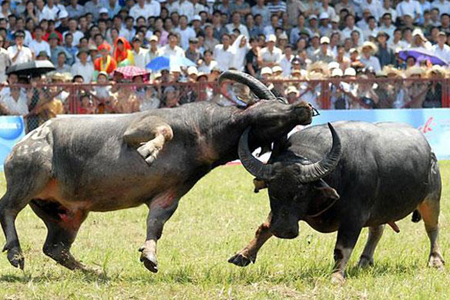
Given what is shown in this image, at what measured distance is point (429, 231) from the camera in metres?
9.23

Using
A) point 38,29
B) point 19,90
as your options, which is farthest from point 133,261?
point 38,29

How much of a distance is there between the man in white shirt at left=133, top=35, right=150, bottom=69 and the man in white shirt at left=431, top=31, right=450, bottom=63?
248 inches

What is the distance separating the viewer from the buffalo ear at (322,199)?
7.86 meters

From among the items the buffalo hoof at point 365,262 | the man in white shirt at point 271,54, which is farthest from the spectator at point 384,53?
the buffalo hoof at point 365,262

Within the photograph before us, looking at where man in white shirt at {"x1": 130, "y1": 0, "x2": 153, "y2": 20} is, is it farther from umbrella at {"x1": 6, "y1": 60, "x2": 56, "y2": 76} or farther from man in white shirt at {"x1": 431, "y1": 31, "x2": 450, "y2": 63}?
man in white shirt at {"x1": 431, "y1": 31, "x2": 450, "y2": 63}

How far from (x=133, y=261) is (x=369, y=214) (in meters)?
2.29

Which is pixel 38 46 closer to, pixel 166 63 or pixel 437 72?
pixel 166 63

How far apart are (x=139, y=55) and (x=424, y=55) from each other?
5929 millimetres

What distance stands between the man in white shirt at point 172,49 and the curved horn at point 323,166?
1210 cm

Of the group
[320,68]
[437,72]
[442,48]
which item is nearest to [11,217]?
[320,68]

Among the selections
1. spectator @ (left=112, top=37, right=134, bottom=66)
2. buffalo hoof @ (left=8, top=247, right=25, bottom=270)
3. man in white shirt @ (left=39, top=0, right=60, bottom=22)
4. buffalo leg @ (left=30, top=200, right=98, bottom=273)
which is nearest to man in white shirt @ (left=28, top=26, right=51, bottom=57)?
spectator @ (left=112, top=37, right=134, bottom=66)

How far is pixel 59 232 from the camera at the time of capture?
346 inches

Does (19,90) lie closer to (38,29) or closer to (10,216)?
(38,29)

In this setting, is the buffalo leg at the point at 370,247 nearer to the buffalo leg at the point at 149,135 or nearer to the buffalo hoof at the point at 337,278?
the buffalo hoof at the point at 337,278
